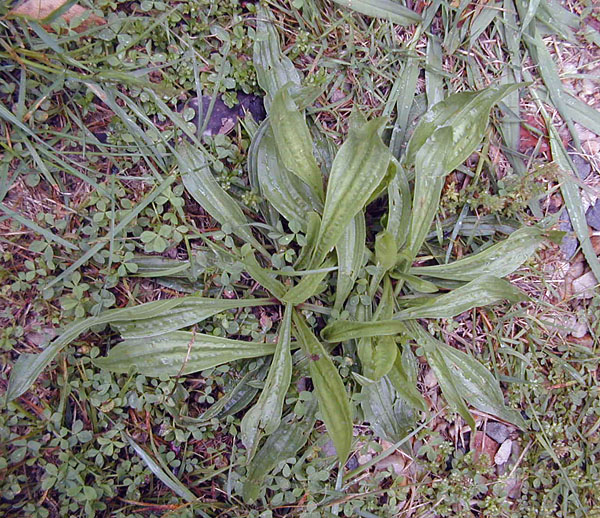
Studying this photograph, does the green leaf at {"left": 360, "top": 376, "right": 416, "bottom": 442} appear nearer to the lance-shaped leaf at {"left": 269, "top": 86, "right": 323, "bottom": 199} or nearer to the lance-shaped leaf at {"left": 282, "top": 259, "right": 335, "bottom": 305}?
the lance-shaped leaf at {"left": 282, "top": 259, "right": 335, "bottom": 305}

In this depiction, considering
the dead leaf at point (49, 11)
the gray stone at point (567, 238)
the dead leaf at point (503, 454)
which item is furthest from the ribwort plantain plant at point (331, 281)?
the dead leaf at point (49, 11)

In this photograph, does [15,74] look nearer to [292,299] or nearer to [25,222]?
[25,222]

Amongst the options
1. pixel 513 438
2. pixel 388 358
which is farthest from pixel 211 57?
pixel 513 438

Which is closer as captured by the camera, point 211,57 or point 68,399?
point 68,399

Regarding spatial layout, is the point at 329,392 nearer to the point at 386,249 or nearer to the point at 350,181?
the point at 386,249

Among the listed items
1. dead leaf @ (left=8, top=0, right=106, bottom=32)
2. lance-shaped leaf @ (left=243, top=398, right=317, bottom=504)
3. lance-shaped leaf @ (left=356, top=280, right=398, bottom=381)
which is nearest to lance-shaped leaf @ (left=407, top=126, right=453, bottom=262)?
lance-shaped leaf @ (left=356, top=280, right=398, bottom=381)

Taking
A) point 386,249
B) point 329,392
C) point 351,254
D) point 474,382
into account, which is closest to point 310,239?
point 351,254

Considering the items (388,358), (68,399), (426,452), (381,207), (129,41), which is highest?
(129,41)
